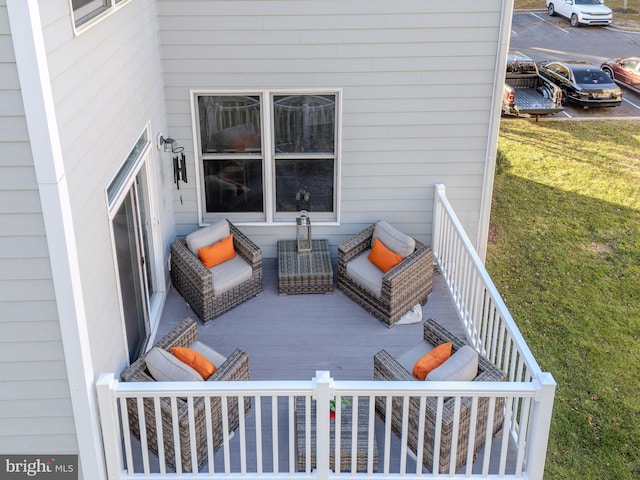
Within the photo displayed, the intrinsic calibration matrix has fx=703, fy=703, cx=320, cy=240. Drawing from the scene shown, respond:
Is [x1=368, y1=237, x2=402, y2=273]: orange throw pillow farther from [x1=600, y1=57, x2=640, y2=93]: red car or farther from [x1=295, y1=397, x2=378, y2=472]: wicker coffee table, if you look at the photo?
[x1=600, y1=57, x2=640, y2=93]: red car

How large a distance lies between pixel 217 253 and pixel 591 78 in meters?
13.5

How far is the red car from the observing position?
18.9 metres

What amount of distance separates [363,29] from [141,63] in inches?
91.1

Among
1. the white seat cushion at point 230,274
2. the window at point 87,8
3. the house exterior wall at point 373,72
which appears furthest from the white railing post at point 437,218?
the window at point 87,8

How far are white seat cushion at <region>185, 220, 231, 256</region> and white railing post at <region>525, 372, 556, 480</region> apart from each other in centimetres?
387

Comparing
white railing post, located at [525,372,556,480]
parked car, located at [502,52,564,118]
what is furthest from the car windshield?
white railing post, located at [525,372,556,480]

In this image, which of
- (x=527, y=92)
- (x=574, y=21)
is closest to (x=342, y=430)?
(x=527, y=92)

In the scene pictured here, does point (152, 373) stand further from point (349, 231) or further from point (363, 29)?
point (363, 29)

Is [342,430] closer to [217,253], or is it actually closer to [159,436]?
[159,436]

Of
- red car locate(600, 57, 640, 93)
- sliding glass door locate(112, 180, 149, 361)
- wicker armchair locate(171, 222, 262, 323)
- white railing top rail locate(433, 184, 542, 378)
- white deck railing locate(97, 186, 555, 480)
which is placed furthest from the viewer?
red car locate(600, 57, 640, 93)

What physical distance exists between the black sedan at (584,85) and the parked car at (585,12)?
9014 mm

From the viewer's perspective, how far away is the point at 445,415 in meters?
5.13

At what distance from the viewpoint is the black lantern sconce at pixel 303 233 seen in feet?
26.4

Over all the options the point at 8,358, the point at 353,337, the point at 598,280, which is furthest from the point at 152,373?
the point at 598,280
